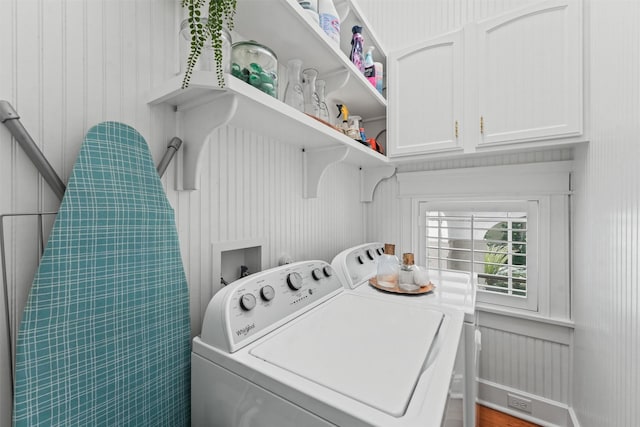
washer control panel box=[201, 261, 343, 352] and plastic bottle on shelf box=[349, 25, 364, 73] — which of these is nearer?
washer control panel box=[201, 261, 343, 352]

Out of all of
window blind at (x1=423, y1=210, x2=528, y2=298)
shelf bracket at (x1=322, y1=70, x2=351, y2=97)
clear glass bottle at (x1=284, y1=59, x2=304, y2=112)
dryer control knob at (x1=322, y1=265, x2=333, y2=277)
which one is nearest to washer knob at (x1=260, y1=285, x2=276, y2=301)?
dryer control knob at (x1=322, y1=265, x2=333, y2=277)

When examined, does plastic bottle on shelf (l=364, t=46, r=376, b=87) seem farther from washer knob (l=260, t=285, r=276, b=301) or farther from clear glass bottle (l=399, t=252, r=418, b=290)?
washer knob (l=260, t=285, r=276, b=301)

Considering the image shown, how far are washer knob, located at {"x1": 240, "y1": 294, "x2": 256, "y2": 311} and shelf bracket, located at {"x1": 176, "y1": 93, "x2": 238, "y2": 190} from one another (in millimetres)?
388

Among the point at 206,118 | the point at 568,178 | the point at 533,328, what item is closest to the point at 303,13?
the point at 206,118

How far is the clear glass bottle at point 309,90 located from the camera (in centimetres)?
133

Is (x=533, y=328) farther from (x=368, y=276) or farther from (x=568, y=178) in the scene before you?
(x=368, y=276)

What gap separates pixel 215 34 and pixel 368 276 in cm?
133

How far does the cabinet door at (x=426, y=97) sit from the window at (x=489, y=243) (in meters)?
0.56

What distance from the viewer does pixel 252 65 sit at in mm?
903

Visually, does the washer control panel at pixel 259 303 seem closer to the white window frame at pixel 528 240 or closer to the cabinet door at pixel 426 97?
the cabinet door at pixel 426 97

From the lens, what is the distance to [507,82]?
62.2 inches

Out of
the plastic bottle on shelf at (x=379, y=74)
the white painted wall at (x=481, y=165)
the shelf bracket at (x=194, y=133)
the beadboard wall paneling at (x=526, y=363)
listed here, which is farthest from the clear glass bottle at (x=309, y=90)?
the beadboard wall paneling at (x=526, y=363)

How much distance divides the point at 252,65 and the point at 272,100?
131 mm

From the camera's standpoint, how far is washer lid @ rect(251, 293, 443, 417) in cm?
60
